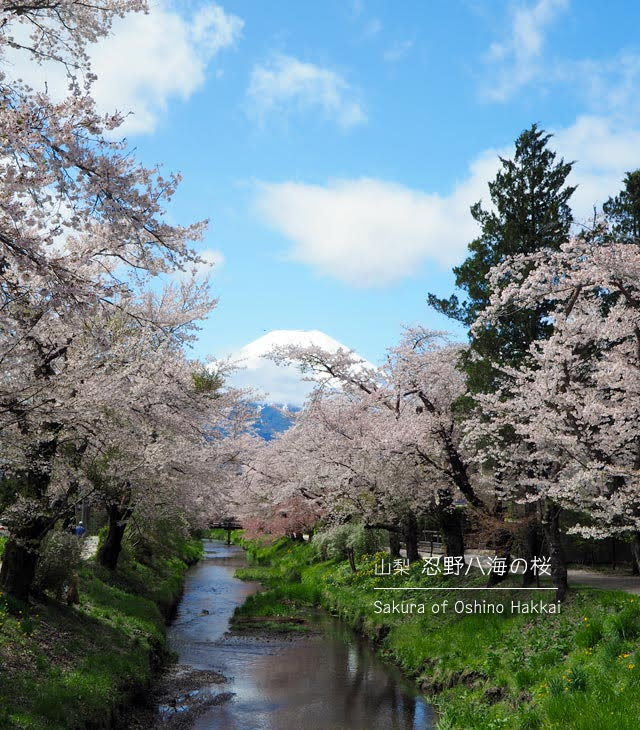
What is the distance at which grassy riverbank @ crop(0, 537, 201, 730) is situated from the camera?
360 inches

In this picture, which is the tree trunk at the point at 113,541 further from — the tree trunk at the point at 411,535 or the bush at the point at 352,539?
the bush at the point at 352,539

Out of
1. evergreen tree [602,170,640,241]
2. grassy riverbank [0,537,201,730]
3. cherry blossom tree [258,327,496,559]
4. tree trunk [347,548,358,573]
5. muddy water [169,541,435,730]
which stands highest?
evergreen tree [602,170,640,241]

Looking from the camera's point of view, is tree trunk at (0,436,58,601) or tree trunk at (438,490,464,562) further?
tree trunk at (438,490,464,562)

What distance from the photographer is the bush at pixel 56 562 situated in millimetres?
13641

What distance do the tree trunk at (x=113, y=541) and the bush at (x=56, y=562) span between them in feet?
18.3

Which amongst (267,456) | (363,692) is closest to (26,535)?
(363,692)

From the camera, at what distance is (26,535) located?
41.9 feet

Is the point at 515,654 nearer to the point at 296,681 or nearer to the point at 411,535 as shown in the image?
the point at 296,681

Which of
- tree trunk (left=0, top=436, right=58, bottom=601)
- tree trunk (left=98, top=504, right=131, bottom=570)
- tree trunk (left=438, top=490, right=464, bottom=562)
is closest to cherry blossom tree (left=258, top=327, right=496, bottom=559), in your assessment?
tree trunk (left=438, top=490, right=464, bottom=562)

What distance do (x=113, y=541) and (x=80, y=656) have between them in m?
9.15

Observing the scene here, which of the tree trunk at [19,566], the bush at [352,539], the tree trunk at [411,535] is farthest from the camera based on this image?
the bush at [352,539]

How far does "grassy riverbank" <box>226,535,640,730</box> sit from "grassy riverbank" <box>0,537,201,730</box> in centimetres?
612

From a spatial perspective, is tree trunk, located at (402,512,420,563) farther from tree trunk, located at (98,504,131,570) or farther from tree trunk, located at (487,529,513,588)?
tree trunk, located at (98,504,131,570)

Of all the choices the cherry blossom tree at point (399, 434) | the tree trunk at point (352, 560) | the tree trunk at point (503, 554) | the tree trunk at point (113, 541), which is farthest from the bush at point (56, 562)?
the tree trunk at point (352, 560)
